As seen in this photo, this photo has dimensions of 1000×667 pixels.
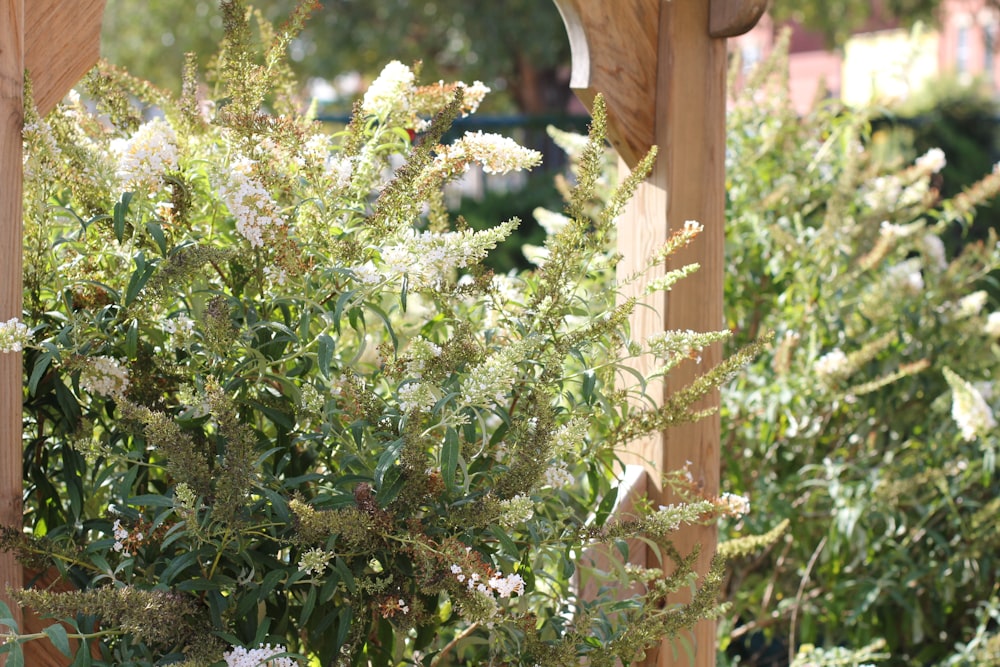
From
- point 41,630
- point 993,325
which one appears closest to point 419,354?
point 41,630

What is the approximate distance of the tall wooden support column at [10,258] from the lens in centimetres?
143

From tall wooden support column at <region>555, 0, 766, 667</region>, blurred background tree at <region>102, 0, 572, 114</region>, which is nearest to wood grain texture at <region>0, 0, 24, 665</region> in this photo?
tall wooden support column at <region>555, 0, 766, 667</region>

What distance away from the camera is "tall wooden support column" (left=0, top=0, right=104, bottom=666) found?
4.70 feet

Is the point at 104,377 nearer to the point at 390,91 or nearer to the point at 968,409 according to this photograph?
the point at 390,91

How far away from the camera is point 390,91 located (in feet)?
5.63

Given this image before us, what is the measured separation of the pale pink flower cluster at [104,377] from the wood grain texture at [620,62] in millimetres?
931

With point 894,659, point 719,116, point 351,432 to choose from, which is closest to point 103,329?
point 351,432

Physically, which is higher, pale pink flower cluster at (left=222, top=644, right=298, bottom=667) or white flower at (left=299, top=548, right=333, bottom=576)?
white flower at (left=299, top=548, right=333, bottom=576)

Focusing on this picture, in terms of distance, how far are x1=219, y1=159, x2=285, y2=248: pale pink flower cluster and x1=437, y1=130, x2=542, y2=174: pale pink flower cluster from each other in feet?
0.86

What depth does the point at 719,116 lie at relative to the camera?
2.12 meters

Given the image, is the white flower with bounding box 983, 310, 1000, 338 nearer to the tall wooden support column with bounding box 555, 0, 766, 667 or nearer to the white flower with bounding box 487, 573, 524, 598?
the tall wooden support column with bounding box 555, 0, 766, 667

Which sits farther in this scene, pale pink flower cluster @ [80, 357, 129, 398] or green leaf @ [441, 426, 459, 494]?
pale pink flower cluster @ [80, 357, 129, 398]

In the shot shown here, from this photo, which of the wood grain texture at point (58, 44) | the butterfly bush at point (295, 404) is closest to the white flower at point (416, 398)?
the butterfly bush at point (295, 404)

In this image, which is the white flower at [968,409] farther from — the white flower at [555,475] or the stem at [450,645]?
the stem at [450,645]
